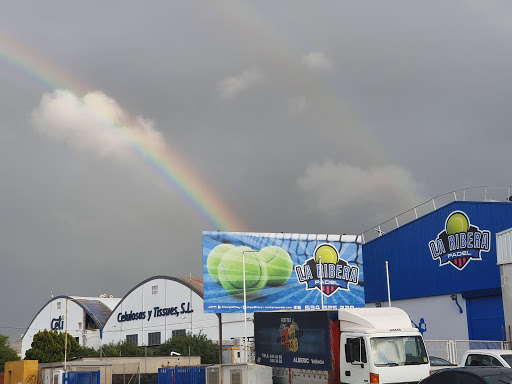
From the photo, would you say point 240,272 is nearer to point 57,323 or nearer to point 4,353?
point 4,353

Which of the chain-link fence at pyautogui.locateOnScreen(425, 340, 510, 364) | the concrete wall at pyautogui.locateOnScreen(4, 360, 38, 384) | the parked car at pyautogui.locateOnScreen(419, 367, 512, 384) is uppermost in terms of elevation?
the parked car at pyautogui.locateOnScreen(419, 367, 512, 384)

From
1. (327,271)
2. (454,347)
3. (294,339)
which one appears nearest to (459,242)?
(454,347)

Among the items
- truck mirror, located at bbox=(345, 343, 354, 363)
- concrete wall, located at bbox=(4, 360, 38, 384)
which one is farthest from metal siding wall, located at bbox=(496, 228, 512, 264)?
concrete wall, located at bbox=(4, 360, 38, 384)

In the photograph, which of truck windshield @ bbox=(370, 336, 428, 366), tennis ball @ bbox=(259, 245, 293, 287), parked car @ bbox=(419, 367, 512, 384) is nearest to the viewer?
parked car @ bbox=(419, 367, 512, 384)

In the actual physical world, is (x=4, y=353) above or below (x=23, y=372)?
above

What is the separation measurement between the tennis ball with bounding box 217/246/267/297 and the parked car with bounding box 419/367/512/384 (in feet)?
148

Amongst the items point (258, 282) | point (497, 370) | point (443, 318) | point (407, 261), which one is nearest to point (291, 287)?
point (258, 282)

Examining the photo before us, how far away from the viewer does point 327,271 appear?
64688 mm

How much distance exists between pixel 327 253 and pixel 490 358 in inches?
1706

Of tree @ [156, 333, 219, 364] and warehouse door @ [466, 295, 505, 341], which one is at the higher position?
warehouse door @ [466, 295, 505, 341]

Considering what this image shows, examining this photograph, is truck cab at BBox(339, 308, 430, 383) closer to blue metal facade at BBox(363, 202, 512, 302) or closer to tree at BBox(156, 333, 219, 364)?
blue metal facade at BBox(363, 202, 512, 302)

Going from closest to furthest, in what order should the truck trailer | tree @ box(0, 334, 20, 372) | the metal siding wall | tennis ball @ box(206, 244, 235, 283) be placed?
the truck trailer, the metal siding wall, tennis ball @ box(206, 244, 235, 283), tree @ box(0, 334, 20, 372)

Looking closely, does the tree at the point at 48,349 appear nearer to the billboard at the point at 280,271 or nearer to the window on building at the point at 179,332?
the billboard at the point at 280,271

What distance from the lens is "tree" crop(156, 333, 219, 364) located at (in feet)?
228
